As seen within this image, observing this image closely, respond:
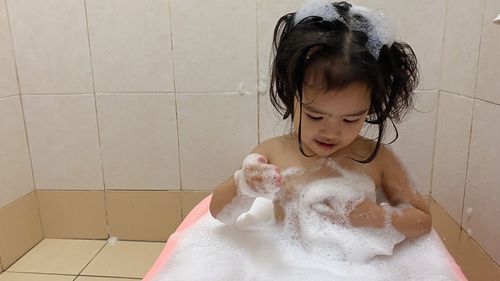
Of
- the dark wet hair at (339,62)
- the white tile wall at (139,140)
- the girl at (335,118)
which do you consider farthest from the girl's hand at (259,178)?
the white tile wall at (139,140)

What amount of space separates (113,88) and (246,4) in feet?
1.66

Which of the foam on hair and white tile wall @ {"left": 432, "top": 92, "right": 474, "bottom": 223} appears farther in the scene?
white tile wall @ {"left": 432, "top": 92, "right": 474, "bottom": 223}

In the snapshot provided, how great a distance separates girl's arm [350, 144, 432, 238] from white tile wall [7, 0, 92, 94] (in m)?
0.96

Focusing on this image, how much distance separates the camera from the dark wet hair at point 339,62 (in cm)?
81

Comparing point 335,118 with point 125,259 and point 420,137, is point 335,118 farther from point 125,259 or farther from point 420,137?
point 125,259

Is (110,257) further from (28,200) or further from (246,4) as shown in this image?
(246,4)

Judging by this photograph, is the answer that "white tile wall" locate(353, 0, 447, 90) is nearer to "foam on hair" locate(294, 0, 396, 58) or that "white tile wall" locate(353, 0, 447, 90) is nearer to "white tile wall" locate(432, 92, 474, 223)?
"white tile wall" locate(432, 92, 474, 223)

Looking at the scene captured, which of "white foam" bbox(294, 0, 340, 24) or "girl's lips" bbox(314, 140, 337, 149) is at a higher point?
"white foam" bbox(294, 0, 340, 24)

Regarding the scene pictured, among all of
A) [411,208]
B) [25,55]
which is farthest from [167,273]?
[25,55]

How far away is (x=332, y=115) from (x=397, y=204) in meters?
0.30

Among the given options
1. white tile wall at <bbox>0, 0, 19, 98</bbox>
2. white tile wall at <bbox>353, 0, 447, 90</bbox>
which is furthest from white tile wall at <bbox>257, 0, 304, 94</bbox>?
white tile wall at <bbox>0, 0, 19, 98</bbox>

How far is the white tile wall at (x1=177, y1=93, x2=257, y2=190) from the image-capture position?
1386 mm

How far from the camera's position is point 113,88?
1.42 metres

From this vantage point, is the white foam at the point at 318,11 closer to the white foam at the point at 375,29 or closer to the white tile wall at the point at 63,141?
the white foam at the point at 375,29
